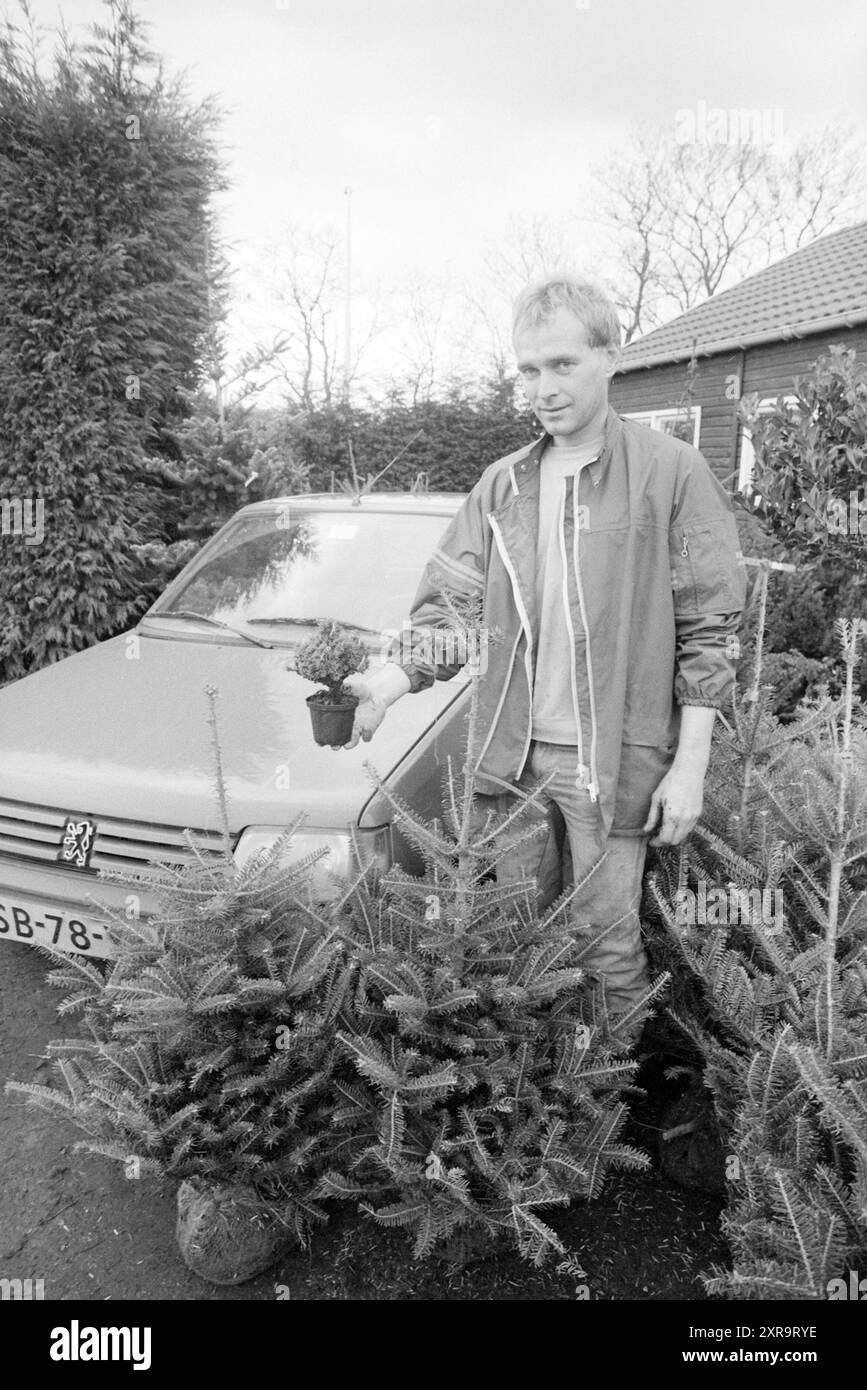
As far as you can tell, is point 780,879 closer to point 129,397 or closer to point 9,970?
point 9,970

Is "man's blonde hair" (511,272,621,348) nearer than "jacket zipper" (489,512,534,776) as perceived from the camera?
Yes

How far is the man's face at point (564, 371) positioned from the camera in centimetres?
213

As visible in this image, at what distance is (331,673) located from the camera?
2238 mm

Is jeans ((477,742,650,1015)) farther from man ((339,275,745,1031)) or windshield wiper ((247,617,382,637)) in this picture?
windshield wiper ((247,617,382,637))

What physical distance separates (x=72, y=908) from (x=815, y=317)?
12.8 metres

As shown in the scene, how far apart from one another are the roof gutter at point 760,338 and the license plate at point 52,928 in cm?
950

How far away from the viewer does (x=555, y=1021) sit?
2146 millimetres

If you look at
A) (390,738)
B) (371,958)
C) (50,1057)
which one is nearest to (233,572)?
(390,738)

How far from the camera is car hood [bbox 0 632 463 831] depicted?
2674 mm

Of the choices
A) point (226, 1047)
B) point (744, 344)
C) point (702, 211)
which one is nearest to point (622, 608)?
point (226, 1047)
